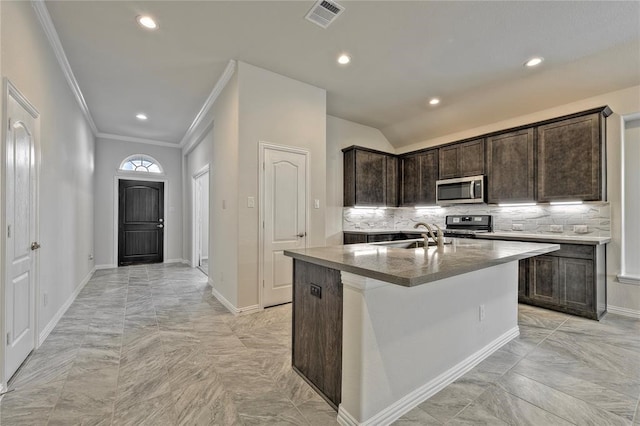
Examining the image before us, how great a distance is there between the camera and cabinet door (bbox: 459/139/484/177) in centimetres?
440

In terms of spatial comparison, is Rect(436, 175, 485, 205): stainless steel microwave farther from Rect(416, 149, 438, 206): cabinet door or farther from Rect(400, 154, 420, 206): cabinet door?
Rect(400, 154, 420, 206): cabinet door

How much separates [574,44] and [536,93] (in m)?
0.97

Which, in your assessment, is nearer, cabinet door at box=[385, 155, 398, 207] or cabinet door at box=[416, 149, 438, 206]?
cabinet door at box=[416, 149, 438, 206]

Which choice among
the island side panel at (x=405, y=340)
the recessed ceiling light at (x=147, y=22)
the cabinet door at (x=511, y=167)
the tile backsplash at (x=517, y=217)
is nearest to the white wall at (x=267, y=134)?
the recessed ceiling light at (x=147, y=22)

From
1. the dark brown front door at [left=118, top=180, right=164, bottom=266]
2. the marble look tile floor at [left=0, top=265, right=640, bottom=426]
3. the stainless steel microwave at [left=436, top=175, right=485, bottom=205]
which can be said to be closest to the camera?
the marble look tile floor at [left=0, top=265, right=640, bottom=426]

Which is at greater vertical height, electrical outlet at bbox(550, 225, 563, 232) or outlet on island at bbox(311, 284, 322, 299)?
electrical outlet at bbox(550, 225, 563, 232)

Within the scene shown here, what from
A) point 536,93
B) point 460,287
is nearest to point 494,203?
point 536,93

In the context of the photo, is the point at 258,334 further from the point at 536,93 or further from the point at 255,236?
the point at 536,93

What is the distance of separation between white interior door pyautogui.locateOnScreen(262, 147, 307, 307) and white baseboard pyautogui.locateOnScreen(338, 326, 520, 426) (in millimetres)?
2137

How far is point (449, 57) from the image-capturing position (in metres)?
3.18

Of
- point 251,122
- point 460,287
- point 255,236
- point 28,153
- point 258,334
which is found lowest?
point 258,334

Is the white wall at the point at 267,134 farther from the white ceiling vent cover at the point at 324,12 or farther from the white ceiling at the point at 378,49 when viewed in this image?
the white ceiling vent cover at the point at 324,12

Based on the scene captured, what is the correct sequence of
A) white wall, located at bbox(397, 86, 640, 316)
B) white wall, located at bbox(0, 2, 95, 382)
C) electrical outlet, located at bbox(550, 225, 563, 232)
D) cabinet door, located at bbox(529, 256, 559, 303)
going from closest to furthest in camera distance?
white wall, located at bbox(0, 2, 95, 382), white wall, located at bbox(397, 86, 640, 316), cabinet door, located at bbox(529, 256, 559, 303), electrical outlet, located at bbox(550, 225, 563, 232)

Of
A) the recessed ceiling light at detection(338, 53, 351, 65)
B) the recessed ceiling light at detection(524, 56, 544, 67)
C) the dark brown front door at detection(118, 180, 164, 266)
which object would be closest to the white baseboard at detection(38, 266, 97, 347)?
the dark brown front door at detection(118, 180, 164, 266)
